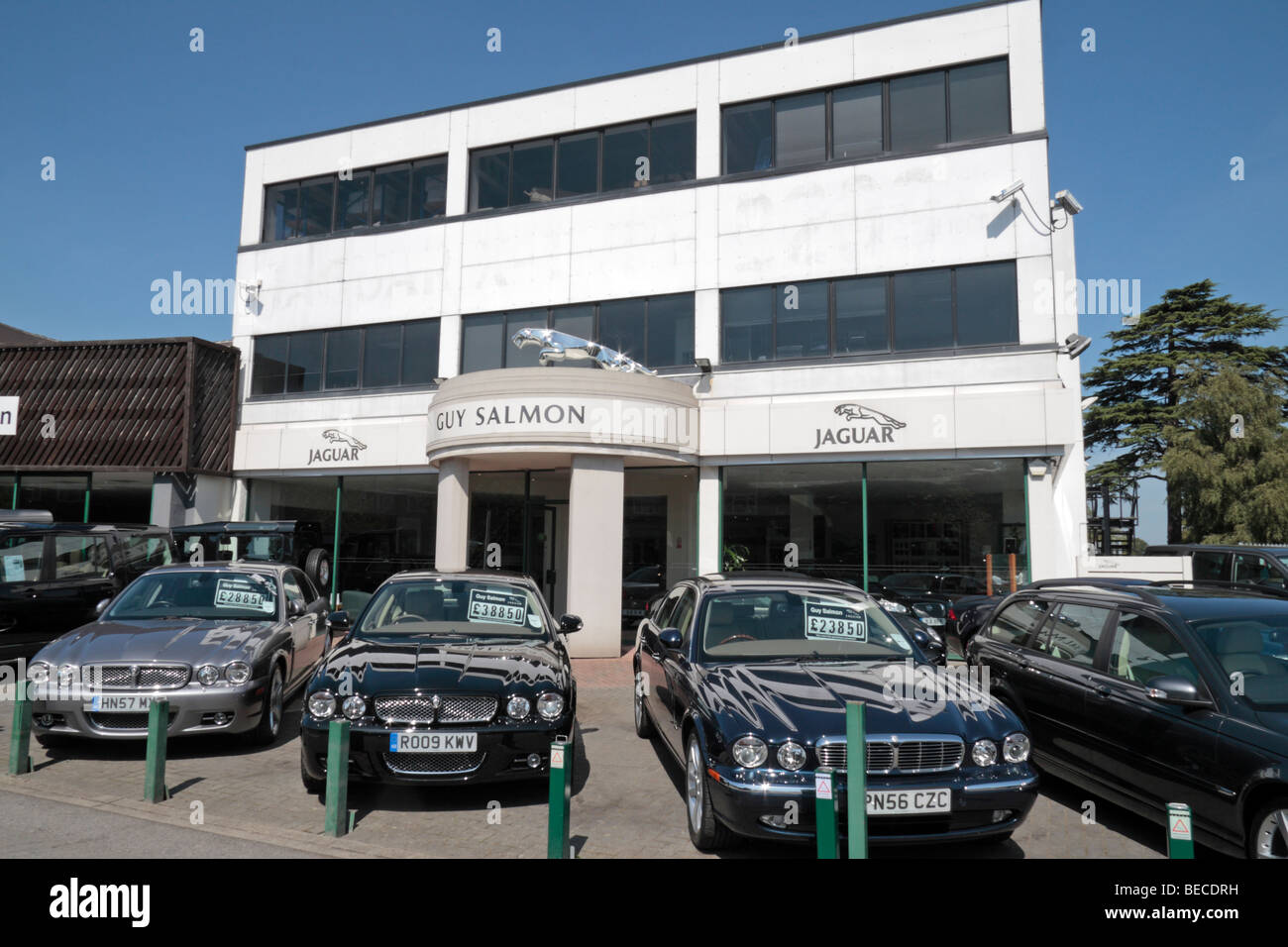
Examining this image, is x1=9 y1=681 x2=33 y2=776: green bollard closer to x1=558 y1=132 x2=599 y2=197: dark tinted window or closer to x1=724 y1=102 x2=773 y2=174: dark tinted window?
x1=558 y1=132 x2=599 y2=197: dark tinted window

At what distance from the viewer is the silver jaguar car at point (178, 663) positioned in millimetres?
6516

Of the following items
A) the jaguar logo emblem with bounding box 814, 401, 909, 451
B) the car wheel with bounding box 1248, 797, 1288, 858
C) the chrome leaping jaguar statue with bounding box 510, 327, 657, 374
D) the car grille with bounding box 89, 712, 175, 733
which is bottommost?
the car grille with bounding box 89, 712, 175, 733

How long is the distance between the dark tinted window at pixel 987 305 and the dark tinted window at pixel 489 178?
387 inches

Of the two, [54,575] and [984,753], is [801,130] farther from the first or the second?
[54,575]

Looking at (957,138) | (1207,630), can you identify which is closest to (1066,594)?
(1207,630)

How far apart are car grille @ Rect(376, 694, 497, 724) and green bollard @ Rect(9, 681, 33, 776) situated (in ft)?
10.4

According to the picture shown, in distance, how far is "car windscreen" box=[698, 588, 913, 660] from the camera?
5848 millimetres

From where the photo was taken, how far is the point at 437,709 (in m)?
5.43

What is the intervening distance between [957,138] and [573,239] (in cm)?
765

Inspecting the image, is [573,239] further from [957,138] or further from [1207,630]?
[1207,630]

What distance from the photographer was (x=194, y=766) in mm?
6688

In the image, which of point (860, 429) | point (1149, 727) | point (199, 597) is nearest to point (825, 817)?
point (1149, 727)

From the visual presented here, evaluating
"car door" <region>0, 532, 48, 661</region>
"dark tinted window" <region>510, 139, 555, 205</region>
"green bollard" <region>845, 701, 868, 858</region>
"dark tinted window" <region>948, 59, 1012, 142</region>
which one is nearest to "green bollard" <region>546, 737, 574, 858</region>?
"green bollard" <region>845, 701, 868, 858</region>

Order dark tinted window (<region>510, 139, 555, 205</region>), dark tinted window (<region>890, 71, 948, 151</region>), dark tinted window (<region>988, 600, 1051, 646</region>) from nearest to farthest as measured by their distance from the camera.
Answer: dark tinted window (<region>988, 600, 1051, 646</region>) < dark tinted window (<region>890, 71, 948, 151</region>) < dark tinted window (<region>510, 139, 555, 205</region>)
